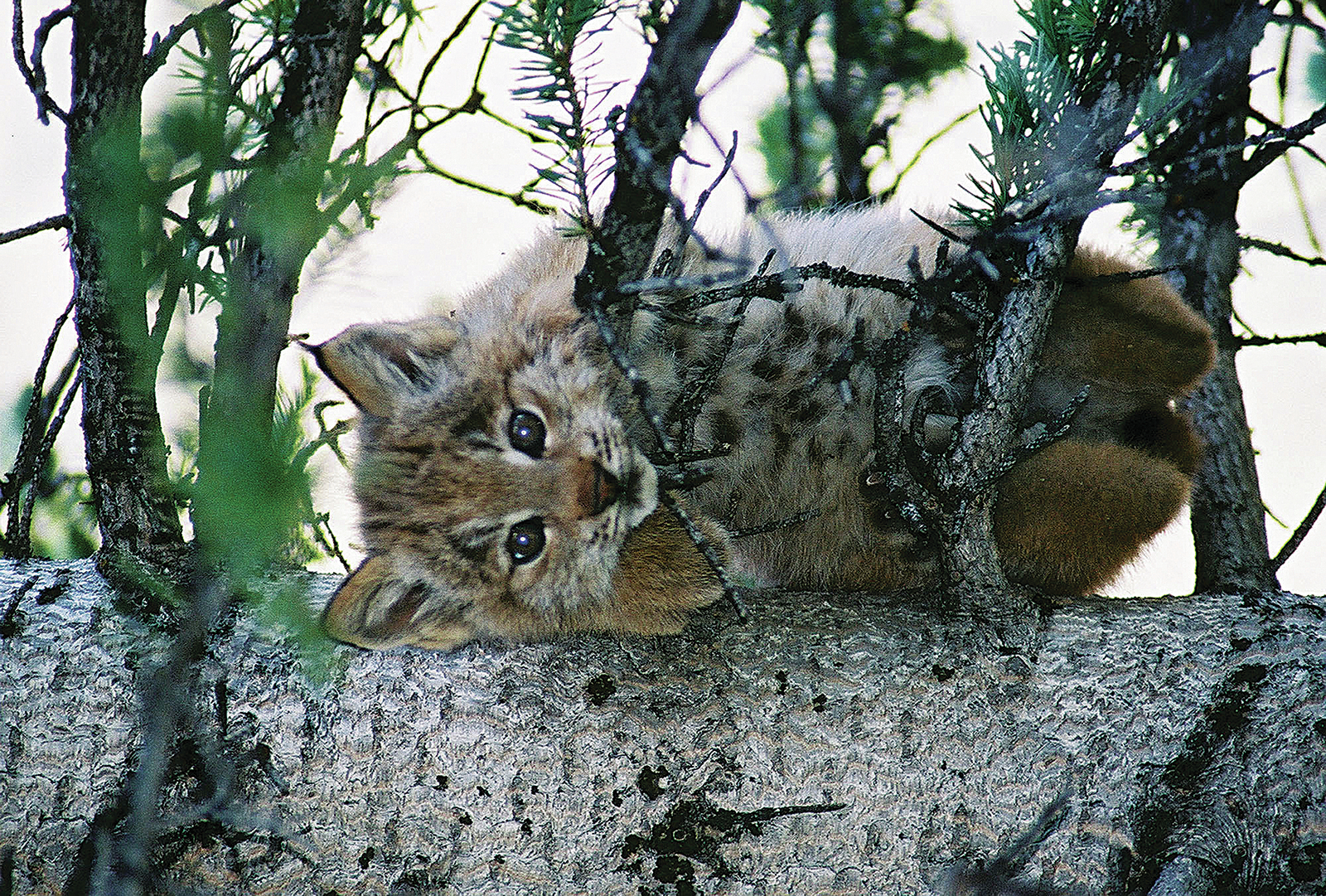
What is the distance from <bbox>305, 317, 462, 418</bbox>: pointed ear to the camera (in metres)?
1.81

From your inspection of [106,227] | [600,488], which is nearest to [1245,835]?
[600,488]

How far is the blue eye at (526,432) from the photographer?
1847 millimetres

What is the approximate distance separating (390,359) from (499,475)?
331 mm

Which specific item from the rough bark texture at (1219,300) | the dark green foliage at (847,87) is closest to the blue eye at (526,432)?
the dark green foliage at (847,87)

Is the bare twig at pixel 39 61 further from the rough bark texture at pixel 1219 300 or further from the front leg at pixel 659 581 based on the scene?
the rough bark texture at pixel 1219 300

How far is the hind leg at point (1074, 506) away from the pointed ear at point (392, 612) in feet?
3.33

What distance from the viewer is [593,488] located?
5.83 feet

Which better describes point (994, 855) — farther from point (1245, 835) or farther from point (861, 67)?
point (861, 67)

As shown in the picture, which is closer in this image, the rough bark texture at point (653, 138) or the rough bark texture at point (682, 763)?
the rough bark texture at point (653, 138)

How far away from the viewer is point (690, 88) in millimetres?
1092

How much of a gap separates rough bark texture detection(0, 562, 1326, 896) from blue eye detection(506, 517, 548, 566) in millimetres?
390

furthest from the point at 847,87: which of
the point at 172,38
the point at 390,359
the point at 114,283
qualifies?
the point at 114,283

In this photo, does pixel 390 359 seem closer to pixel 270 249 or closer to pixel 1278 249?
pixel 270 249

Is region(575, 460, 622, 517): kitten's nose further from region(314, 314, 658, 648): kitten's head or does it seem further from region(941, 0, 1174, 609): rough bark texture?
region(941, 0, 1174, 609): rough bark texture
